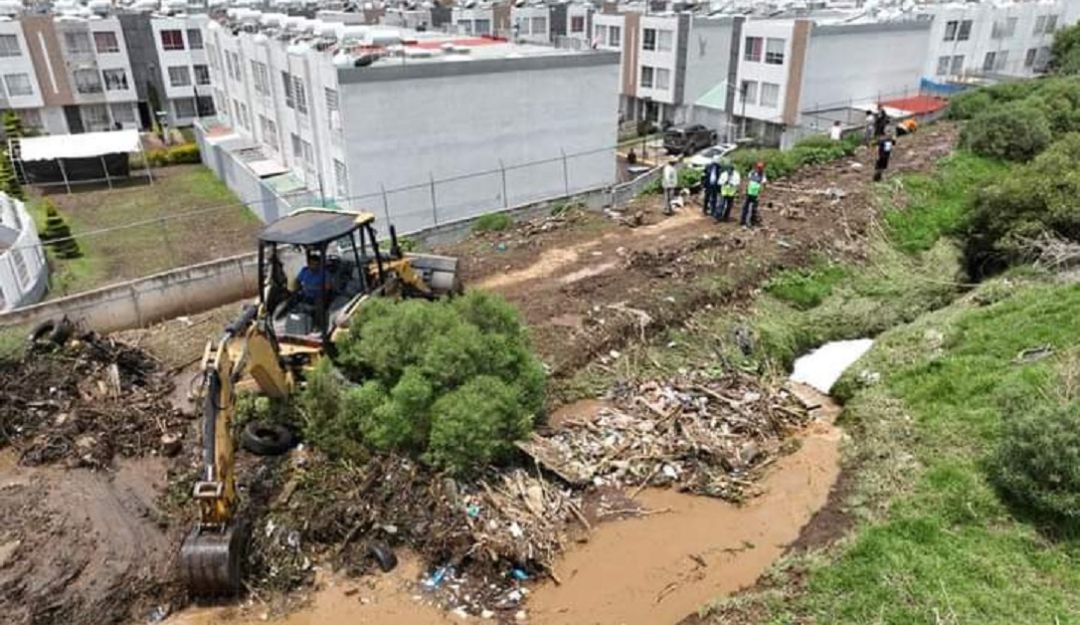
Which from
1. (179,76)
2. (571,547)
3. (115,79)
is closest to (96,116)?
(115,79)

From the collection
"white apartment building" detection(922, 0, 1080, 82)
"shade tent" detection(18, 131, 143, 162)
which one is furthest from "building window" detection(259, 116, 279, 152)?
"white apartment building" detection(922, 0, 1080, 82)

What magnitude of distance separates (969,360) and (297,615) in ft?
38.5

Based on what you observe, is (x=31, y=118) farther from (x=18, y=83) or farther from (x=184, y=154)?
(x=184, y=154)

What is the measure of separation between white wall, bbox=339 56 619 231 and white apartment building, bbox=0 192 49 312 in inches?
350

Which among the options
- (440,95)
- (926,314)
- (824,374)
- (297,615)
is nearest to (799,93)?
(440,95)

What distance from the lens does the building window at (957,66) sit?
4409 centimetres

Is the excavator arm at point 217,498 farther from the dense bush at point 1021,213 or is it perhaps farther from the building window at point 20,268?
the dense bush at point 1021,213

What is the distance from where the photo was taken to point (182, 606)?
29.5 ft

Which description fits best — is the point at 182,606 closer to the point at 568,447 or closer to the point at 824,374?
the point at 568,447

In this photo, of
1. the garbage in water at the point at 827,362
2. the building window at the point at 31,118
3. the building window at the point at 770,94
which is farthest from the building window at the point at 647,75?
the building window at the point at 31,118

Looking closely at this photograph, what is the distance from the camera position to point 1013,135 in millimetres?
25344

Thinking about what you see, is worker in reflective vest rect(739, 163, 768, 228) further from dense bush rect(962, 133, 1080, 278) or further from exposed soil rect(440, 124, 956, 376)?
dense bush rect(962, 133, 1080, 278)

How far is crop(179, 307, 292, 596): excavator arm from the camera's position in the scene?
27.9 feet

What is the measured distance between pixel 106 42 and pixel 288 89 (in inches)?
910
